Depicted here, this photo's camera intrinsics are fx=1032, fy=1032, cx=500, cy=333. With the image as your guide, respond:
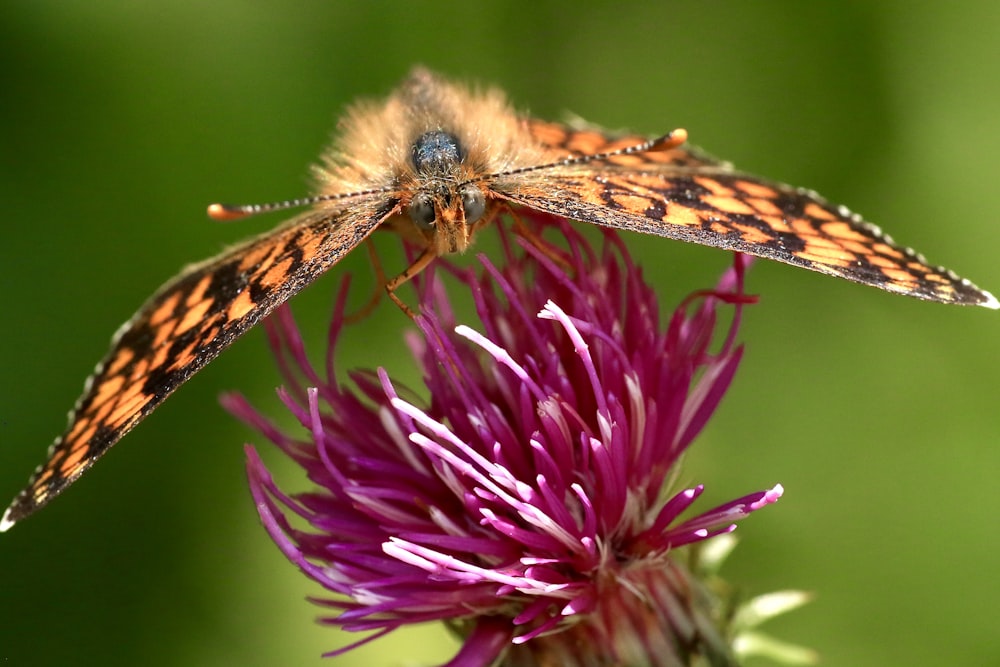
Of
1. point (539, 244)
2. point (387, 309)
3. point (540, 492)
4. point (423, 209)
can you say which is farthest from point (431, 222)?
point (387, 309)

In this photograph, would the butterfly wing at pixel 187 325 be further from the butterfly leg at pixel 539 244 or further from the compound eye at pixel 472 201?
the butterfly leg at pixel 539 244

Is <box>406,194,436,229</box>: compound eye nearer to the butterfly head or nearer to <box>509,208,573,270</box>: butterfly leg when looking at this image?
the butterfly head

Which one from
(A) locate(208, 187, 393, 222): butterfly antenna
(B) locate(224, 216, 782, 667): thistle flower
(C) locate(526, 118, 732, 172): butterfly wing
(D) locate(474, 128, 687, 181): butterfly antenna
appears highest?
(C) locate(526, 118, 732, 172): butterfly wing

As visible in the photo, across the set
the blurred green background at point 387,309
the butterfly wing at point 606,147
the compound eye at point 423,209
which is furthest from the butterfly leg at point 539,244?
the blurred green background at point 387,309

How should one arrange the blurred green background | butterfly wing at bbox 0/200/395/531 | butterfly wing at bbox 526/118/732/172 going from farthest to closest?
the blurred green background, butterfly wing at bbox 526/118/732/172, butterfly wing at bbox 0/200/395/531

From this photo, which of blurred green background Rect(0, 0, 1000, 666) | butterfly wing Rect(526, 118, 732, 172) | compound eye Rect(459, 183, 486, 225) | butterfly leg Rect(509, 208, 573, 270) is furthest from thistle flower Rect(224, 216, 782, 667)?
blurred green background Rect(0, 0, 1000, 666)

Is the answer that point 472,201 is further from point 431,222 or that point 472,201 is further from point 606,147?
point 606,147
